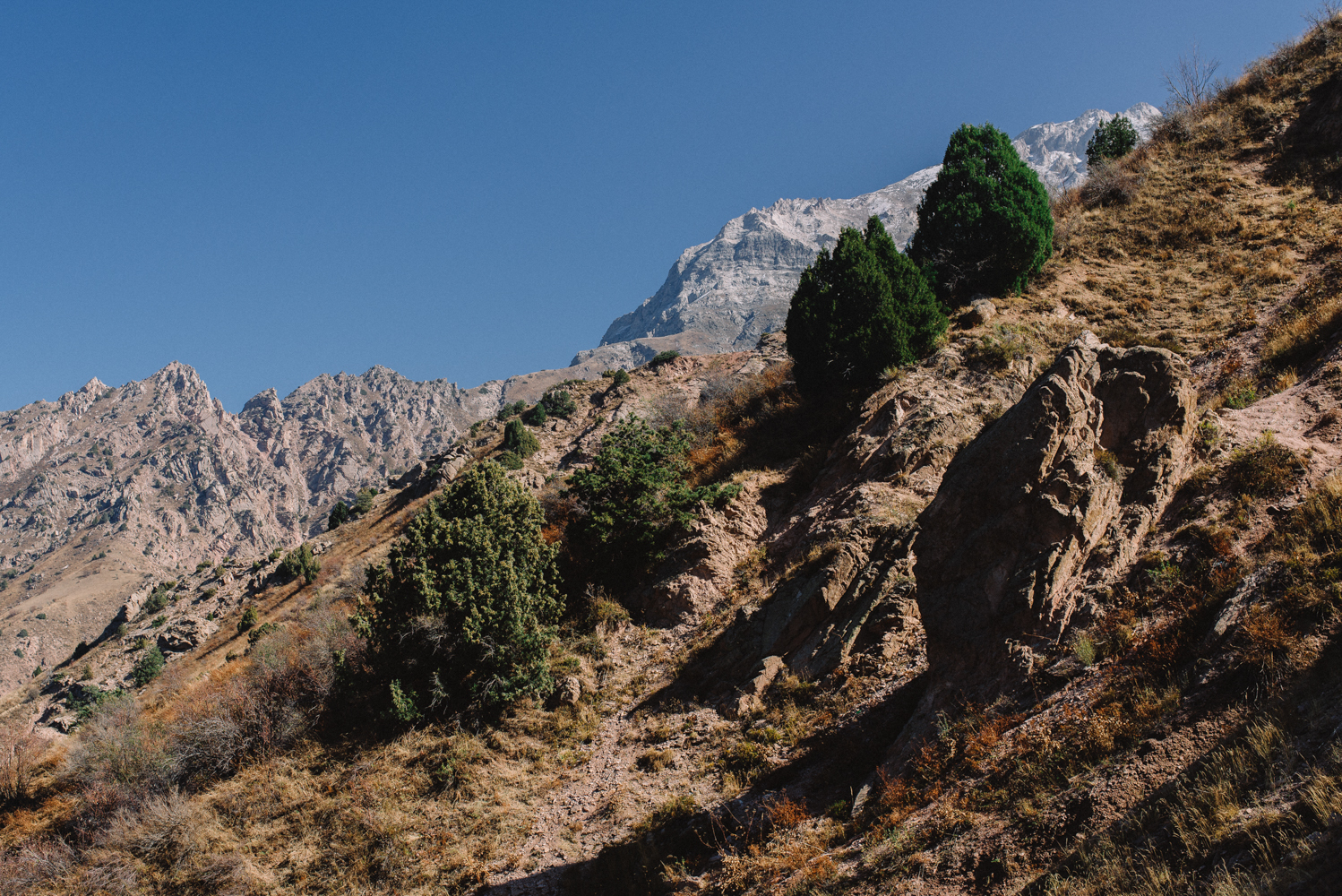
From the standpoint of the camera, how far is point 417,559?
52.4ft

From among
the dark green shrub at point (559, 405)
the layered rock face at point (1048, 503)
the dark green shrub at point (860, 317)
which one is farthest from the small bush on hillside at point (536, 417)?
the layered rock face at point (1048, 503)

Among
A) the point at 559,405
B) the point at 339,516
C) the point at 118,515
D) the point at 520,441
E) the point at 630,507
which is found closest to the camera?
the point at 630,507

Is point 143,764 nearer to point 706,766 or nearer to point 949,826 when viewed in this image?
point 706,766

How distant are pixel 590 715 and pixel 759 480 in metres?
8.49

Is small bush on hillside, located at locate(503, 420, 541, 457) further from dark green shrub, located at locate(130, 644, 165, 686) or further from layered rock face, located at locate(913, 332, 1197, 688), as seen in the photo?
layered rock face, located at locate(913, 332, 1197, 688)

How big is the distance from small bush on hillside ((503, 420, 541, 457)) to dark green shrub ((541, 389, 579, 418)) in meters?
5.45

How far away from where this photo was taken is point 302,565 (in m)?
38.2

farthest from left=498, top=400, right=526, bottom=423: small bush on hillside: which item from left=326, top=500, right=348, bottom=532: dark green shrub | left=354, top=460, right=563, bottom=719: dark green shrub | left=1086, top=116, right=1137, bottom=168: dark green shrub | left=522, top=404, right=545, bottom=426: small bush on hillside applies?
left=1086, top=116, right=1137, bottom=168: dark green shrub

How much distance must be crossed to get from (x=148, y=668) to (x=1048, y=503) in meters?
40.3

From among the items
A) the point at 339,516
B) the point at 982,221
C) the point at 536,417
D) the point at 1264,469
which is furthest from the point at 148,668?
the point at 1264,469

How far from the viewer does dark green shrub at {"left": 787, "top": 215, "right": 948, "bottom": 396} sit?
66.5 feet

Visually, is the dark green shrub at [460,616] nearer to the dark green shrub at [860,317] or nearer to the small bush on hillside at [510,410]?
the dark green shrub at [860,317]

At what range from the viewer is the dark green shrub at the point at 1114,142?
31.7 metres

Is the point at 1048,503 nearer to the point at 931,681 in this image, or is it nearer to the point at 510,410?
the point at 931,681
